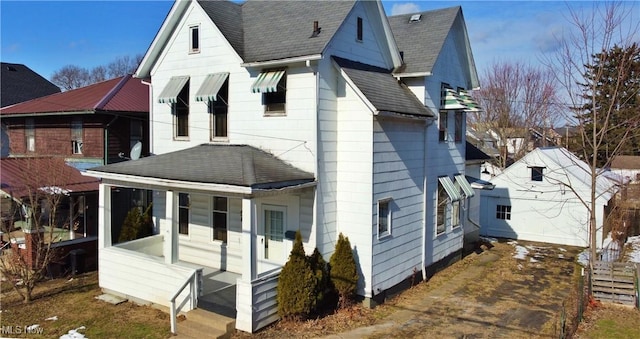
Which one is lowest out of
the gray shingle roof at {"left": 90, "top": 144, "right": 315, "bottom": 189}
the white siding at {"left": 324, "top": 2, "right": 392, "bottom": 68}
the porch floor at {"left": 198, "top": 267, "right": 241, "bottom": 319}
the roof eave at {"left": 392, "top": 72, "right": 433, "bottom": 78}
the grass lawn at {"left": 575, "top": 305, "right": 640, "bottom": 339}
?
the grass lawn at {"left": 575, "top": 305, "right": 640, "bottom": 339}

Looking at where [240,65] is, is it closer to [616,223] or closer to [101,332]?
[101,332]

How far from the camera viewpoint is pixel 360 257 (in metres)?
11.6

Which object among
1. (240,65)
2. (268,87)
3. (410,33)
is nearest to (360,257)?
(268,87)

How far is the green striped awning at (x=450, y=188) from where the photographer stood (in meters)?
15.2

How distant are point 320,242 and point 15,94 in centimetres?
3431

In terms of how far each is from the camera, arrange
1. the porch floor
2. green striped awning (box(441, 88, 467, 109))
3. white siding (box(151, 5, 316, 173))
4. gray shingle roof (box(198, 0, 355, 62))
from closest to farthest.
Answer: the porch floor < white siding (box(151, 5, 316, 173)) < gray shingle roof (box(198, 0, 355, 62)) < green striped awning (box(441, 88, 467, 109))

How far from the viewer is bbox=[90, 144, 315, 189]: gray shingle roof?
10.1 m

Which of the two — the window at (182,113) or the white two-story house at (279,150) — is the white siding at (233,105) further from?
the window at (182,113)

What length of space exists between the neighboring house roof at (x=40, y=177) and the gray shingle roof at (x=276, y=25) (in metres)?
7.36

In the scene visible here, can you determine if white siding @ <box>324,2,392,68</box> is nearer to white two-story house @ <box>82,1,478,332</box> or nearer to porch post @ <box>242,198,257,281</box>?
white two-story house @ <box>82,1,478,332</box>

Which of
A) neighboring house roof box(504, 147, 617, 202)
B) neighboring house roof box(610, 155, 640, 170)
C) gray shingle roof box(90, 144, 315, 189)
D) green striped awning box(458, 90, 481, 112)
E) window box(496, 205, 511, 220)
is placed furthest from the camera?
neighboring house roof box(610, 155, 640, 170)

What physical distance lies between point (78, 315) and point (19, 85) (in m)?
32.6

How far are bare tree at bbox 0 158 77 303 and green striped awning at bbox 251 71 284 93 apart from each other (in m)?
7.02

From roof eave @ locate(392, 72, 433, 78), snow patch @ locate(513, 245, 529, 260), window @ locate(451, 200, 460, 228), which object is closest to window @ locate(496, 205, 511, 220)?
snow patch @ locate(513, 245, 529, 260)
